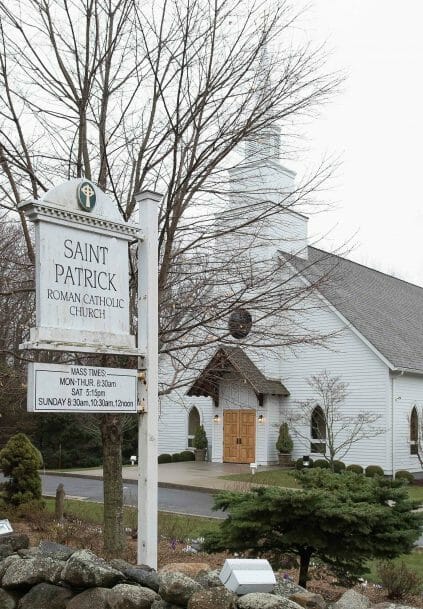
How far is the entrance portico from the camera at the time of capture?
27.3 m

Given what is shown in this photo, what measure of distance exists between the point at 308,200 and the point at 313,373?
1886 centimetres

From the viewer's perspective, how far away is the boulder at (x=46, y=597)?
490 cm

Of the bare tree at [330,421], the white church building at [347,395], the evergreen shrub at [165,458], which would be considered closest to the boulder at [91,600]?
the white church building at [347,395]

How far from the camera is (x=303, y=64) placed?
28.5 ft

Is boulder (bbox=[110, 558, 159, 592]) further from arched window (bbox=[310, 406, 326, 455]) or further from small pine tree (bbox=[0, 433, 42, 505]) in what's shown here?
arched window (bbox=[310, 406, 326, 455])

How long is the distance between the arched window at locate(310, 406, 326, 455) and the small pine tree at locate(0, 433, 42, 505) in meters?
14.6

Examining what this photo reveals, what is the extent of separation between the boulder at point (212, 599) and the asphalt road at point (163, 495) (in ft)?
31.7

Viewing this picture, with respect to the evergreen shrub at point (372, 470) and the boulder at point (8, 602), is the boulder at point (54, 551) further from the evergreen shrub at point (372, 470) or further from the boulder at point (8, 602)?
the evergreen shrub at point (372, 470)

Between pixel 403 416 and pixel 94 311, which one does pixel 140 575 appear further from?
pixel 403 416

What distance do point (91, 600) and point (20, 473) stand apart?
9.06m

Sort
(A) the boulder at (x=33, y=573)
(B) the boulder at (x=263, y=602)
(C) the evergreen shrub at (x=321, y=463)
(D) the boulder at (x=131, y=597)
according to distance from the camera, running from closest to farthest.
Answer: (B) the boulder at (x=263, y=602), (D) the boulder at (x=131, y=597), (A) the boulder at (x=33, y=573), (C) the evergreen shrub at (x=321, y=463)

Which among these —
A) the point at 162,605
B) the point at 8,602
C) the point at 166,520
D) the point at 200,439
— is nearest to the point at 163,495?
the point at 166,520

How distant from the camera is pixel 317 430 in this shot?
2642cm

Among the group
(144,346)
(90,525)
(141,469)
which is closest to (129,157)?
(144,346)
